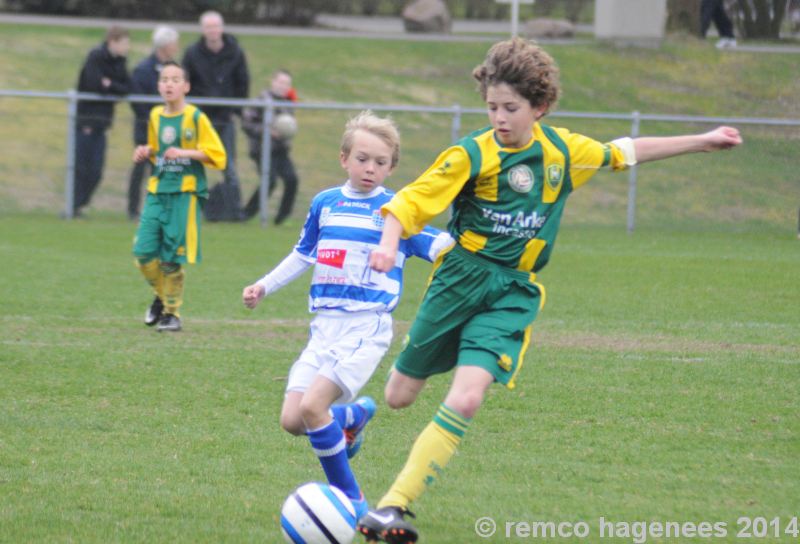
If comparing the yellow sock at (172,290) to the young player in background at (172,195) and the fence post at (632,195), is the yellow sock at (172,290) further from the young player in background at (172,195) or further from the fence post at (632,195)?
the fence post at (632,195)

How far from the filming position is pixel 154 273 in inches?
361

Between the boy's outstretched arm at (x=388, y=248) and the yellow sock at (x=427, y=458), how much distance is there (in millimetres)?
590

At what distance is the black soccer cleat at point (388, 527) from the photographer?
13.7 ft

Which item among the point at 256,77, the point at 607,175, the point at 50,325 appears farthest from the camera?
the point at 256,77

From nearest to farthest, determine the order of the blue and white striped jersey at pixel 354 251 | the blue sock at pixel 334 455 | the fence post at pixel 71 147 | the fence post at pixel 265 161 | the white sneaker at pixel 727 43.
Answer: the blue sock at pixel 334 455 → the blue and white striped jersey at pixel 354 251 → the fence post at pixel 71 147 → the fence post at pixel 265 161 → the white sneaker at pixel 727 43

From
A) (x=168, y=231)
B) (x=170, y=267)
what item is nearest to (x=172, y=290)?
(x=170, y=267)

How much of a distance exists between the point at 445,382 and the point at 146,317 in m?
2.93

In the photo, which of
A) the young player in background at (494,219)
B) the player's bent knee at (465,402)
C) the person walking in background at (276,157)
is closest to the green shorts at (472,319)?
the young player in background at (494,219)

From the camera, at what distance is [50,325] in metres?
9.16

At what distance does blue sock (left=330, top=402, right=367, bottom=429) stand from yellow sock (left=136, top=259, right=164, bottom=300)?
4.16m

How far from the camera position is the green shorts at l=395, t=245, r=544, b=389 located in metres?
4.61

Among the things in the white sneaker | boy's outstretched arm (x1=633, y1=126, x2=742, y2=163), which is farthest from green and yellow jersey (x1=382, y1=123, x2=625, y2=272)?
the white sneaker

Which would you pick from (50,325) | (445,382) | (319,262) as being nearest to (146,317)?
(50,325)

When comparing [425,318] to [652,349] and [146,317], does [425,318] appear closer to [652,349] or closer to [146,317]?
[652,349]
